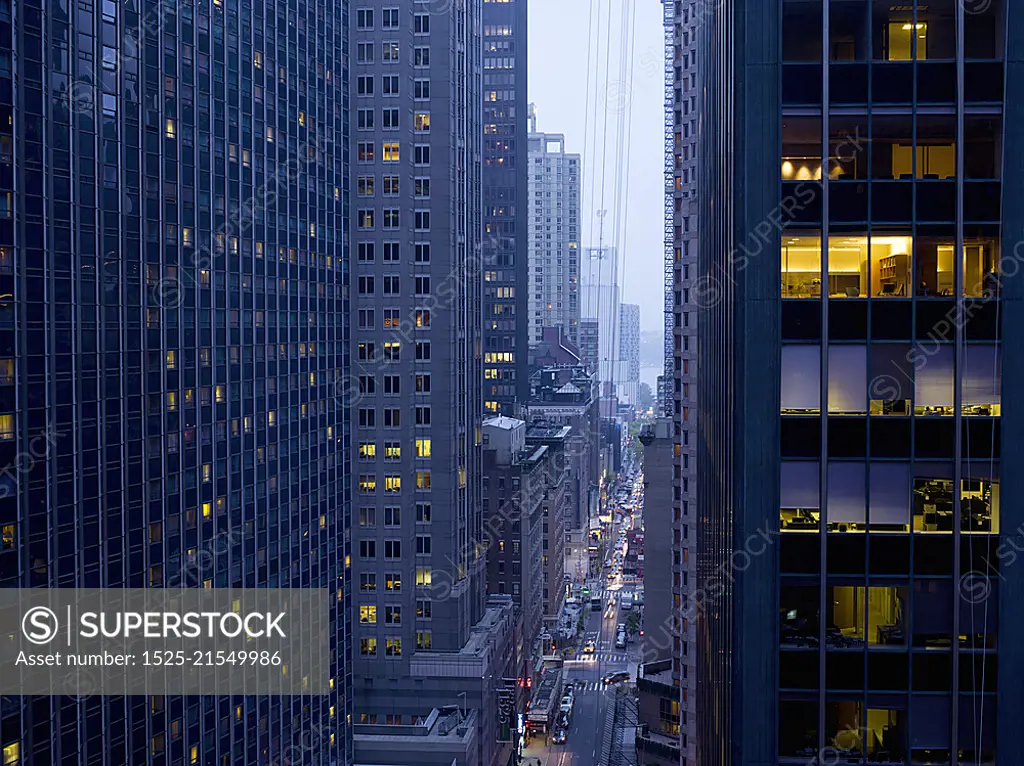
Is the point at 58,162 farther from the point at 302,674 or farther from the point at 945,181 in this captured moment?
the point at 302,674

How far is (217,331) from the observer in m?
65.8

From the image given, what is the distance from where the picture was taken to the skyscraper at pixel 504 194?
184 metres

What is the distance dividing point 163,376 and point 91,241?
1033cm

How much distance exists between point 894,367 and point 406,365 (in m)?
71.7

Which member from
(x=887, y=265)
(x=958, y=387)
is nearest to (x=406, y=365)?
(x=887, y=265)

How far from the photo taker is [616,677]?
498 ft

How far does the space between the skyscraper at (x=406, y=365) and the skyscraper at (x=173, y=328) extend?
509 centimetres

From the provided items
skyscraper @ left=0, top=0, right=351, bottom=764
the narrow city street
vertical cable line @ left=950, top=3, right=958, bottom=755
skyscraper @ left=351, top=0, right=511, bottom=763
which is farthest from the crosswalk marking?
vertical cable line @ left=950, top=3, right=958, bottom=755

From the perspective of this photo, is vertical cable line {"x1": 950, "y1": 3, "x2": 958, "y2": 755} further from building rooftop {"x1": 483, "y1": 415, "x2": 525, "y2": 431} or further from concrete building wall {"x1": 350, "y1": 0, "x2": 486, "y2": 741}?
building rooftop {"x1": 483, "y1": 415, "x2": 525, "y2": 431}

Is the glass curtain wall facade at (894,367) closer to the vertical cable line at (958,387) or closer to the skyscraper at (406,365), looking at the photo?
the vertical cable line at (958,387)

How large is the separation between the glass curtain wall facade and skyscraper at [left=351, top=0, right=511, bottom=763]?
230 feet

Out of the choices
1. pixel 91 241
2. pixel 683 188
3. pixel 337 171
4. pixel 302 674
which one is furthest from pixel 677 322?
pixel 91 241

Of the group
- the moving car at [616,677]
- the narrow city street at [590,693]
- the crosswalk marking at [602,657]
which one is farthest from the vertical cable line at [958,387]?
the crosswalk marking at [602,657]

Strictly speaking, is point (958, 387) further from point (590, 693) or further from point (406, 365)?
point (590, 693)
